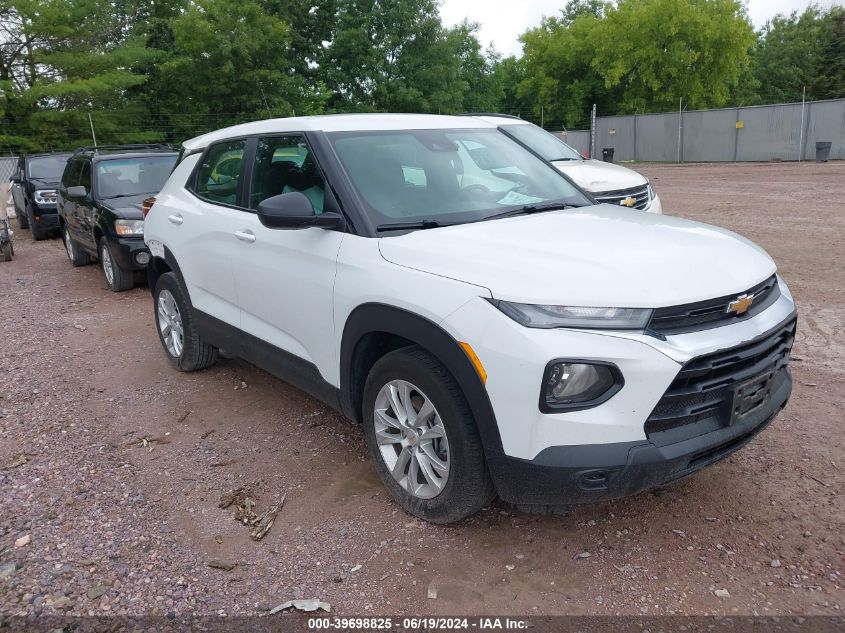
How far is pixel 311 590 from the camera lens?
2.91 meters

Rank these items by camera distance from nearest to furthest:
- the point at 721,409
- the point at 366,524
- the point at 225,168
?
the point at 721,409 → the point at 366,524 → the point at 225,168

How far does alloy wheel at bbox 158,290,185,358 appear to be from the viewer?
5.48 metres

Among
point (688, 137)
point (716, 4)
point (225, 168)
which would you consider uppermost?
point (716, 4)

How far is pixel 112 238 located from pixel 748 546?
783cm

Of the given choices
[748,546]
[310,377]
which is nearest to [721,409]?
[748,546]

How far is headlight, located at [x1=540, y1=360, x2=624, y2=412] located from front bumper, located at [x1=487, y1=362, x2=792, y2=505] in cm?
17

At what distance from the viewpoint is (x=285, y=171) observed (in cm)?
411

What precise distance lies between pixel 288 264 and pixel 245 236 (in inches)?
22.2

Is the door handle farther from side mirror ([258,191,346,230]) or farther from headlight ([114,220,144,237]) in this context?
headlight ([114,220,144,237])

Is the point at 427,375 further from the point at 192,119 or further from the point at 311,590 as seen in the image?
the point at 192,119

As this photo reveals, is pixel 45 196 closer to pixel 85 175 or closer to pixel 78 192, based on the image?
pixel 85 175

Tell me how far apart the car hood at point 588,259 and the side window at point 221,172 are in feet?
5.65

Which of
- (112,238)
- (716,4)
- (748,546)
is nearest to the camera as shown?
(748,546)

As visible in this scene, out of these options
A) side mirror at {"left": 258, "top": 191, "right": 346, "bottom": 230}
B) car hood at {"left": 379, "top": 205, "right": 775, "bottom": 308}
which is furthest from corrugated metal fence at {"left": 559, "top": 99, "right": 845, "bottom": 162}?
side mirror at {"left": 258, "top": 191, "right": 346, "bottom": 230}
